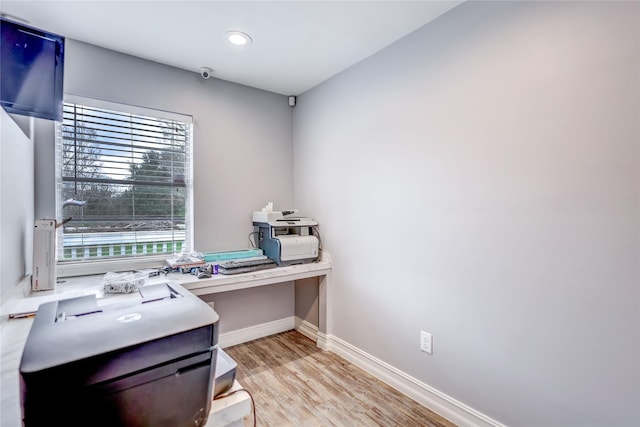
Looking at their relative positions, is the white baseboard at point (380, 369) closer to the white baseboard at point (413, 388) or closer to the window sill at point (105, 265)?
the white baseboard at point (413, 388)

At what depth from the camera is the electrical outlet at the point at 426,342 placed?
6.40ft

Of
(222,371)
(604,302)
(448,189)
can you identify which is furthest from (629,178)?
(222,371)

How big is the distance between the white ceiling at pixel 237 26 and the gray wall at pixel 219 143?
0.48 feet

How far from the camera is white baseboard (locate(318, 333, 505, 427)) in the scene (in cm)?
174

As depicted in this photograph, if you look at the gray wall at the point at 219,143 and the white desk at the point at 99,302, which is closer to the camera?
the white desk at the point at 99,302

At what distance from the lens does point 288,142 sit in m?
3.19

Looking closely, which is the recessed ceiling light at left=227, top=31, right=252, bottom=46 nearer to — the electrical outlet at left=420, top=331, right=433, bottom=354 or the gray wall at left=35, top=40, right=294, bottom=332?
the gray wall at left=35, top=40, right=294, bottom=332

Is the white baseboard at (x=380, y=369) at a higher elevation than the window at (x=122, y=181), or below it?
below

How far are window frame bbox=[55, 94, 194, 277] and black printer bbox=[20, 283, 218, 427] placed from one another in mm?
1791

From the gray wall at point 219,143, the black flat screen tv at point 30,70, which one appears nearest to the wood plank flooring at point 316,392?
the gray wall at point 219,143

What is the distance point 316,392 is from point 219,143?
2130 mm

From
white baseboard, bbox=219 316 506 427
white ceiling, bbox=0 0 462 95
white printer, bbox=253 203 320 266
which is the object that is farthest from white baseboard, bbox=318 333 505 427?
white ceiling, bbox=0 0 462 95

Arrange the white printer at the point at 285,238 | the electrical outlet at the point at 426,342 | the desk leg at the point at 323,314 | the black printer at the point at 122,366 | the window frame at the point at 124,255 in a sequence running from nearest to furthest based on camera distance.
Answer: the black printer at the point at 122,366
the electrical outlet at the point at 426,342
the window frame at the point at 124,255
the white printer at the point at 285,238
the desk leg at the point at 323,314

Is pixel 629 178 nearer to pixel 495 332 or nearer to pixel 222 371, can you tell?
pixel 495 332
